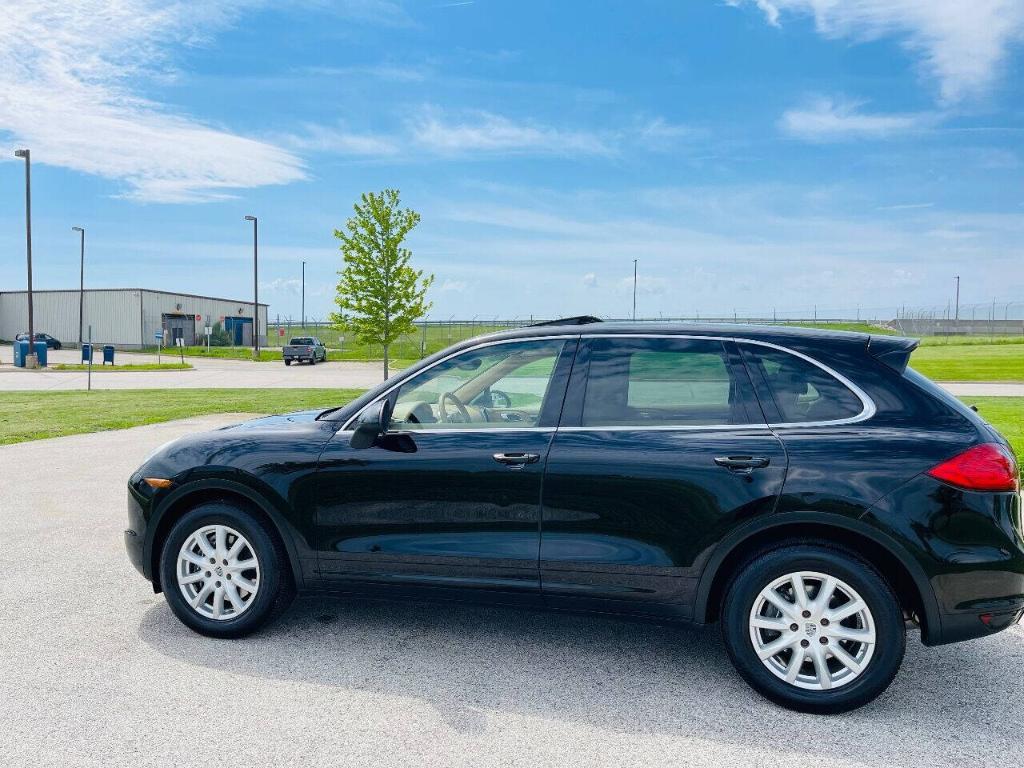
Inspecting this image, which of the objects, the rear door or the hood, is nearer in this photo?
the rear door

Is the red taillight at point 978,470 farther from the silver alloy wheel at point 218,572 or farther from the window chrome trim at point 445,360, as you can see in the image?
the silver alloy wheel at point 218,572

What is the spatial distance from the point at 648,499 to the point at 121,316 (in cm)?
6468

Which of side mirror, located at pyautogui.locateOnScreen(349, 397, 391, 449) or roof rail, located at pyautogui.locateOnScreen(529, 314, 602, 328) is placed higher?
roof rail, located at pyautogui.locateOnScreen(529, 314, 602, 328)

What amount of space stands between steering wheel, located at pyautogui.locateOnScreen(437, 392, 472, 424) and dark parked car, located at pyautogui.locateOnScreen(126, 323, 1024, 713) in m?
0.01

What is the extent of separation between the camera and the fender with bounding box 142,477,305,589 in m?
4.27

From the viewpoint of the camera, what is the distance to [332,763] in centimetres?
312

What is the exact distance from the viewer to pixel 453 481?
157 inches

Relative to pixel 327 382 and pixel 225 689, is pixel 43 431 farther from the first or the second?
pixel 327 382

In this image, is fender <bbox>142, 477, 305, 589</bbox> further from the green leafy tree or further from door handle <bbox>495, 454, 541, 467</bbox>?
the green leafy tree

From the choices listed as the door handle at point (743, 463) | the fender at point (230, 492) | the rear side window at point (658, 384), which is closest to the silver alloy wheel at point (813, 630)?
the door handle at point (743, 463)

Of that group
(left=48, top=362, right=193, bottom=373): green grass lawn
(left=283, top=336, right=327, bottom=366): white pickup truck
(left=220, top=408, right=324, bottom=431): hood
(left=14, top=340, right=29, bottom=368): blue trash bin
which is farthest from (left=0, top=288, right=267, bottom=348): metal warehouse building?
(left=220, top=408, right=324, bottom=431): hood

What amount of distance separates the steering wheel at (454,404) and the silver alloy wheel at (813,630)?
1.62 m

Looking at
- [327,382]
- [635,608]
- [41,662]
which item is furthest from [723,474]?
[327,382]

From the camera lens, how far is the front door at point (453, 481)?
12.9 feet
